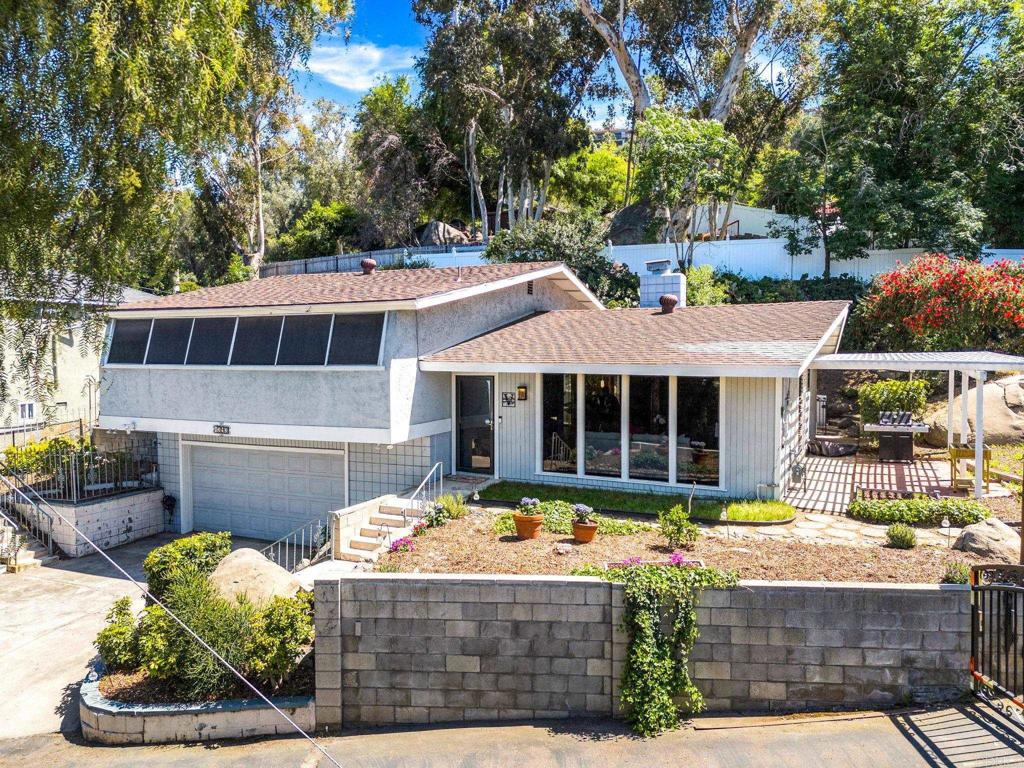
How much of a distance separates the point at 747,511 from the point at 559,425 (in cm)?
404

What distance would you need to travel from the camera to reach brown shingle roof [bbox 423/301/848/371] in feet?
40.0

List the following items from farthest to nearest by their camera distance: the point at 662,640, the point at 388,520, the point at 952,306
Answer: the point at 952,306 → the point at 388,520 → the point at 662,640

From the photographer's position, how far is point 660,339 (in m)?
13.8

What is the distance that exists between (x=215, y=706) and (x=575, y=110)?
30521mm

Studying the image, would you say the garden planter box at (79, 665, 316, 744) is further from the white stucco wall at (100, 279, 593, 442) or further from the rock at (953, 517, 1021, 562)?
the rock at (953, 517, 1021, 562)

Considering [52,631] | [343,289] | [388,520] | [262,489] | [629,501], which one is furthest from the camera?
[262,489]

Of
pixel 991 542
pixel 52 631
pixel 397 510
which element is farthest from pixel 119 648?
pixel 991 542

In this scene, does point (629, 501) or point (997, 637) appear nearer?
point (997, 637)

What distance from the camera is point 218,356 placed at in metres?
14.7

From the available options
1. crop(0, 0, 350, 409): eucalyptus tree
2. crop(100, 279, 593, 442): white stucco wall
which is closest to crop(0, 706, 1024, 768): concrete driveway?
crop(0, 0, 350, 409): eucalyptus tree

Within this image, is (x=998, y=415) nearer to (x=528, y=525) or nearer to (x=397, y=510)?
(x=528, y=525)

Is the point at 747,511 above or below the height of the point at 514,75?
below

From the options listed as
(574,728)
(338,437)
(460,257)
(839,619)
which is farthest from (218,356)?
(460,257)

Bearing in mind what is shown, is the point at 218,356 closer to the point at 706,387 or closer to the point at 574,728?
the point at 706,387
